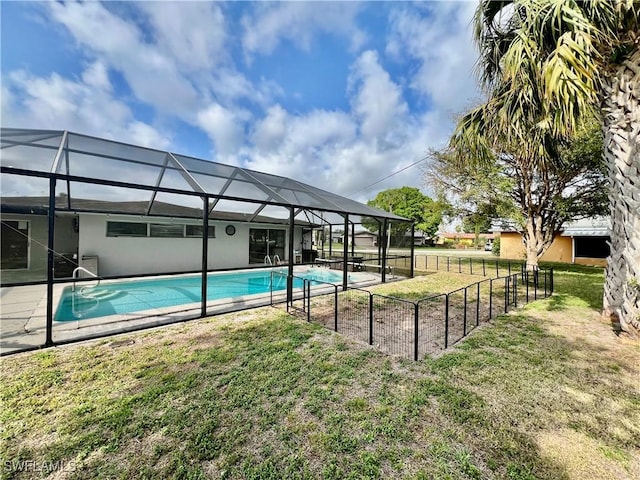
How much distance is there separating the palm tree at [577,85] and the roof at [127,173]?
16.3 ft

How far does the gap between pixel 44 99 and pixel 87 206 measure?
3142mm

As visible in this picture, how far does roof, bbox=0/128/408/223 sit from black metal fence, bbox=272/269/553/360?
272cm

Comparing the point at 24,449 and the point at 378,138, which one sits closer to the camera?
the point at 24,449

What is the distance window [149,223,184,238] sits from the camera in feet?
36.8

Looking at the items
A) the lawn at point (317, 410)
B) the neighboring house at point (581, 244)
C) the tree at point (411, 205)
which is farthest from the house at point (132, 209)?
the tree at point (411, 205)

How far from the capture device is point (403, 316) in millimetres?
5875

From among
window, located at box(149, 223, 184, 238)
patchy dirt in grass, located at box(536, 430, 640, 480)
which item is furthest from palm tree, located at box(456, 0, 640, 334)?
window, located at box(149, 223, 184, 238)

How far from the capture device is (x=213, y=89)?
11.6 metres

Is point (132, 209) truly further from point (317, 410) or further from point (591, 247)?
point (591, 247)

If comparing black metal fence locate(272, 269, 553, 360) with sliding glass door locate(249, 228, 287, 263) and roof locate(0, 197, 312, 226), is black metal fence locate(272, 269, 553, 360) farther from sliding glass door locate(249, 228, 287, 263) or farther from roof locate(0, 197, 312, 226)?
sliding glass door locate(249, 228, 287, 263)

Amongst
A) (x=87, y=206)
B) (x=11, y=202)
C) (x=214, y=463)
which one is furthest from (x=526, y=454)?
(x=87, y=206)

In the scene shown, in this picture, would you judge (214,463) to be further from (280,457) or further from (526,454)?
(526,454)

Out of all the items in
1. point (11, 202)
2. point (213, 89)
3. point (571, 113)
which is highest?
point (213, 89)

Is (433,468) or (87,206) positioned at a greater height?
(87,206)
